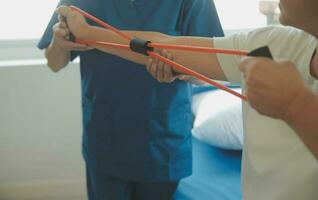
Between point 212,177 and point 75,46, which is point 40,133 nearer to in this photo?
point 212,177

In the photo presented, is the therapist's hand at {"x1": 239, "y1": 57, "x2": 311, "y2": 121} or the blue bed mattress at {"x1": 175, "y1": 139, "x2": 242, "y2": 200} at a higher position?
the therapist's hand at {"x1": 239, "y1": 57, "x2": 311, "y2": 121}

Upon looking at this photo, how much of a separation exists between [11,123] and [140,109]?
1057mm

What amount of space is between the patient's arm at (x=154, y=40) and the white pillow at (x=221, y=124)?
837mm

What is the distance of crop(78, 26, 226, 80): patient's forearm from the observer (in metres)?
1.12

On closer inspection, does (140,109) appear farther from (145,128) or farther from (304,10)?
(304,10)

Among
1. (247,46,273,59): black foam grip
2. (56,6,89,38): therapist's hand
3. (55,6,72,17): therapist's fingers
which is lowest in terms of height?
(56,6,89,38): therapist's hand

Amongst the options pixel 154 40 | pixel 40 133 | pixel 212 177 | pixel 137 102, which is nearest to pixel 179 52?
pixel 154 40

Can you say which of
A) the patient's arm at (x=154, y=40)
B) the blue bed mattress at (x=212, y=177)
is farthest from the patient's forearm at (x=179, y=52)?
the blue bed mattress at (x=212, y=177)

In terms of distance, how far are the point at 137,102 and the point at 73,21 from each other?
1.09 feet

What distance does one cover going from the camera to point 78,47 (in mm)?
1244

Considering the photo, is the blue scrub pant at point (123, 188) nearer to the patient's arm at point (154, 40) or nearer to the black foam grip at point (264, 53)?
the patient's arm at point (154, 40)

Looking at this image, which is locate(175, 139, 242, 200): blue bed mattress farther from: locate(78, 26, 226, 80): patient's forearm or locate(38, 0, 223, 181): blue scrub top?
locate(78, 26, 226, 80): patient's forearm

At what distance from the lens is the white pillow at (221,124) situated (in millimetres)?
1955

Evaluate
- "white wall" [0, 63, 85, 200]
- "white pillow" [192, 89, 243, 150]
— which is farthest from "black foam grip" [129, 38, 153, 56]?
"white wall" [0, 63, 85, 200]
